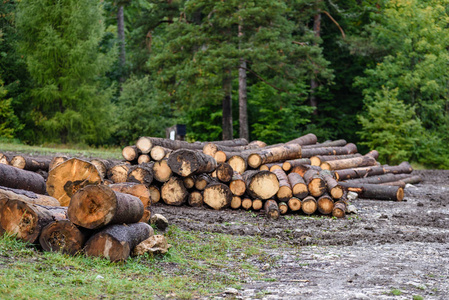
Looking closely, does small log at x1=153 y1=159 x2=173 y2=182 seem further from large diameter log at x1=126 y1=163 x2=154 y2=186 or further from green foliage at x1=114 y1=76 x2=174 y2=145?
green foliage at x1=114 y1=76 x2=174 y2=145

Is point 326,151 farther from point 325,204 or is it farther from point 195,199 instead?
point 195,199

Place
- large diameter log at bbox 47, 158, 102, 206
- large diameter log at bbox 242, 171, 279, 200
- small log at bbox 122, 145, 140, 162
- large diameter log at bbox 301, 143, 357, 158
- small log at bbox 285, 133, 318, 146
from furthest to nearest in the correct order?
small log at bbox 285, 133, 318, 146
large diameter log at bbox 301, 143, 357, 158
small log at bbox 122, 145, 140, 162
large diameter log at bbox 242, 171, 279, 200
large diameter log at bbox 47, 158, 102, 206

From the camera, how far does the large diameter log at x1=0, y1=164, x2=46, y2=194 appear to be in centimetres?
669

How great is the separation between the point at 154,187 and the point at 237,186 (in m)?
1.74

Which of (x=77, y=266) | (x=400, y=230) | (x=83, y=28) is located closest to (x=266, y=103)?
(x=83, y=28)

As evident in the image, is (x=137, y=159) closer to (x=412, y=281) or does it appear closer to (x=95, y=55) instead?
(x=412, y=281)

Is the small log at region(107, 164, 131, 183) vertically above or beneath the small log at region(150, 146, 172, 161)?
beneath

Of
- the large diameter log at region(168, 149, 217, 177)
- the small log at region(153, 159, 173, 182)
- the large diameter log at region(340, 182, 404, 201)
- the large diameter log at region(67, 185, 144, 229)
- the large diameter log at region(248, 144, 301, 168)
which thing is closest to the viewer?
the large diameter log at region(67, 185, 144, 229)

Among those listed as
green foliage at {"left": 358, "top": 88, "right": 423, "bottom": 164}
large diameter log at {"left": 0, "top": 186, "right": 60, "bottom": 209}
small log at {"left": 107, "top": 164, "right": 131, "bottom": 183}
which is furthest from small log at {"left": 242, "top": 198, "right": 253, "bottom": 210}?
green foliage at {"left": 358, "top": 88, "right": 423, "bottom": 164}

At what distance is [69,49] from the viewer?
25781mm

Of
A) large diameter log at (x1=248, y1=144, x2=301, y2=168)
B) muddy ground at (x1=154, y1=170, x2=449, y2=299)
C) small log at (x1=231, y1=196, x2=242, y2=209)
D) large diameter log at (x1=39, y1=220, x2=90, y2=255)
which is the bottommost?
muddy ground at (x1=154, y1=170, x2=449, y2=299)

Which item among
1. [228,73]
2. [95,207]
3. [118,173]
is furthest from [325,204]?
[228,73]

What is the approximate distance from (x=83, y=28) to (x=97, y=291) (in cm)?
2369

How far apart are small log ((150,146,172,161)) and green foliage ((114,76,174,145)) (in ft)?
48.8
